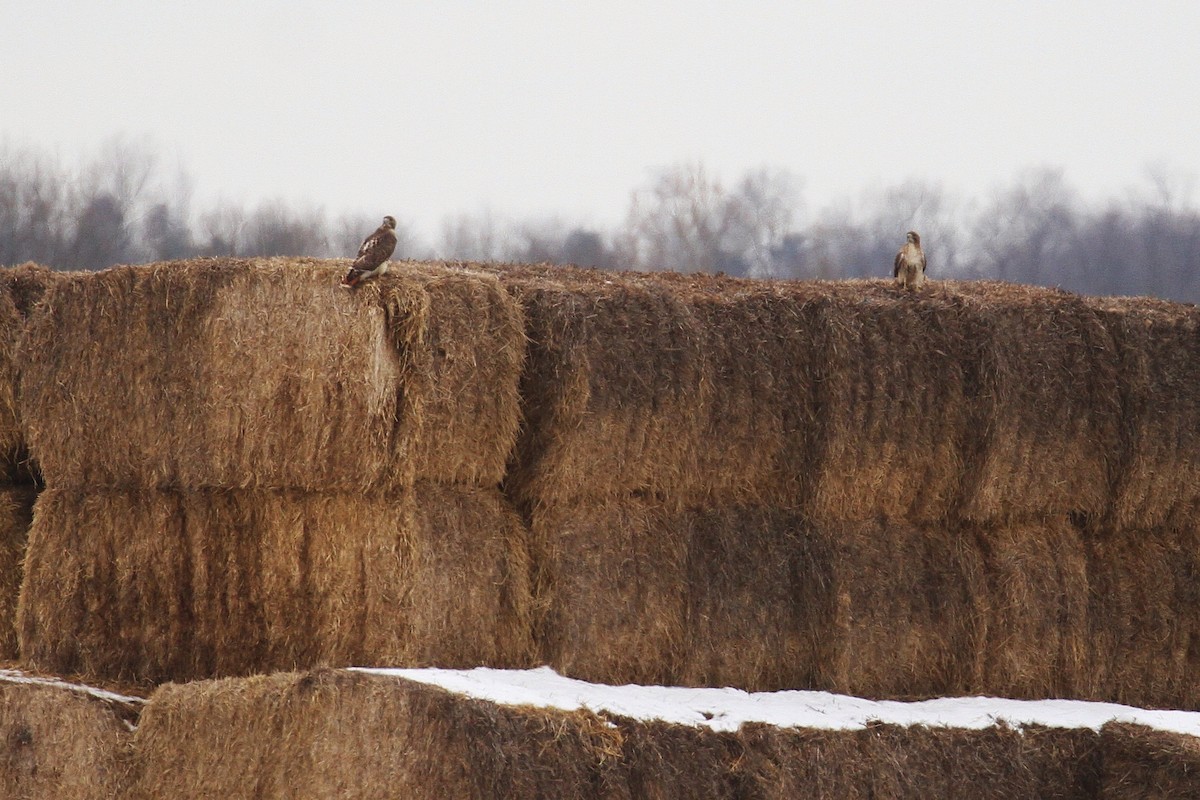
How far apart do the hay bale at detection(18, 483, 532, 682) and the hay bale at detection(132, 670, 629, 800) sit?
1.27 metres

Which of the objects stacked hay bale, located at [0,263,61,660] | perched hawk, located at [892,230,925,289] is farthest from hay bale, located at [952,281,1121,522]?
stacked hay bale, located at [0,263,61,660]

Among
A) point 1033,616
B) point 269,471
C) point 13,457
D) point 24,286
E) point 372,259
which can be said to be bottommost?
point 1033,616

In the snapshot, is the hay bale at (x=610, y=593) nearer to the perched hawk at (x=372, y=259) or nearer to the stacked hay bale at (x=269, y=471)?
the stacked hay bale at (x=269, y=471)

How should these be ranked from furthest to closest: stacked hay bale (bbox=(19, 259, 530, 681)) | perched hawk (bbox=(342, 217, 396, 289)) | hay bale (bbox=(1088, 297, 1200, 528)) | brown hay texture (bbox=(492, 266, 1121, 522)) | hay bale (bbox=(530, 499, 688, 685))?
hay bale (bbox=(1088, 297, 1200, 528)) → brown hay texture (bbox=(492, 266, 1121, 522)) → hay bale (bbox=(530, 499, 688, 685)) → stacked hay bale (bbox=(19, 259, 530, 681)) → perched hawk (bbox=(342, 217, 396, 289))

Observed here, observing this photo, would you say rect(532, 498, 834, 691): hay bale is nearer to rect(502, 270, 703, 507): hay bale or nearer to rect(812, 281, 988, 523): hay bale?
rect(502, 270, 703, 507): hay bale

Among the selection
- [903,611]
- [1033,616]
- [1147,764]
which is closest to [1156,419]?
[1033,616]

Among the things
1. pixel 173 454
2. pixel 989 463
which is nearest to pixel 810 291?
pixel 989 463

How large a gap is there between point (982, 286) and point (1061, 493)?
7.51ft

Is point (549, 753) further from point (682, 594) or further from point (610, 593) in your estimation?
point (682, 594)

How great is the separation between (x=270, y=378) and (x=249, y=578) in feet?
A: 5.05

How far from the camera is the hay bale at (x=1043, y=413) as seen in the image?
43.8 feet

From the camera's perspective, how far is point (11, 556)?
12664 millimetres

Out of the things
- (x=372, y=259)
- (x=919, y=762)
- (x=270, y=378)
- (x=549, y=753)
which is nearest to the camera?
(x=549, y=753)

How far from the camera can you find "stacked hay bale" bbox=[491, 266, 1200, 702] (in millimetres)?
12062
